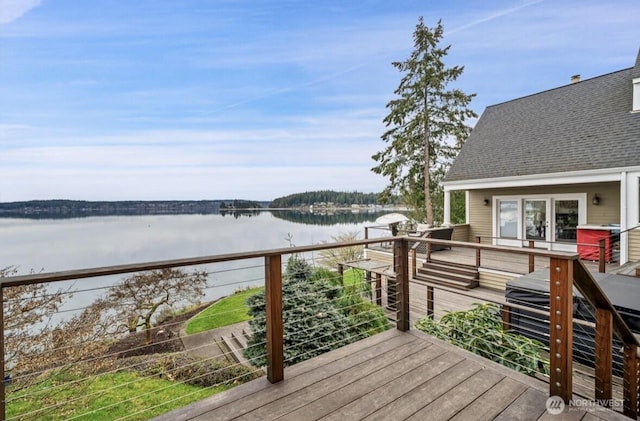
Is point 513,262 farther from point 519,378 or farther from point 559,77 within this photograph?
point 559,77

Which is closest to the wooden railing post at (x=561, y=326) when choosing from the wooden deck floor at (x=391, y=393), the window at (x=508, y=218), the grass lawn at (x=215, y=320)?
the wooden deck floor at (x=391, y=393)

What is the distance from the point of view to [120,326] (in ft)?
19.1

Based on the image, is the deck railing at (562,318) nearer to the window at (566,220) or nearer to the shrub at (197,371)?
the shrub at (197,371)

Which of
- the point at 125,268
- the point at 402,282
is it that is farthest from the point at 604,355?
the point at 125,268

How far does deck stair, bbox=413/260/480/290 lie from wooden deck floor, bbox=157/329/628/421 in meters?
6.03

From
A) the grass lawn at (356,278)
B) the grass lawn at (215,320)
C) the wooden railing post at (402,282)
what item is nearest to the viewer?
the wooden railing post at (402,282)

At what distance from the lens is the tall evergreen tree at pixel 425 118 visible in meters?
14.1

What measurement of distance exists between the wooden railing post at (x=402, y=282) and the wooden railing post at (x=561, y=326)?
4.14ft

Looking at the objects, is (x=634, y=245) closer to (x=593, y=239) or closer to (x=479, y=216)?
(x=593, y=239)

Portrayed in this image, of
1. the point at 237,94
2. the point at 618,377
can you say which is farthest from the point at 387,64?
the point at 618,377

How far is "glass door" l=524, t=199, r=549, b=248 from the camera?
973cm

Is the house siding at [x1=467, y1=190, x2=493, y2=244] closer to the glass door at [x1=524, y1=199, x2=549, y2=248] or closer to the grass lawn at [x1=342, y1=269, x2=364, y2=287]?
the glass door at [x1=524, y1=199, x2=549, y2=248]

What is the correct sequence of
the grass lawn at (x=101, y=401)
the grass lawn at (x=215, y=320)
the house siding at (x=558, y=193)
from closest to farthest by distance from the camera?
the grass lawn at (x=101, y=401)
the grass lawn at (x=215, y=320)
the house siding at (x=558, y=193)

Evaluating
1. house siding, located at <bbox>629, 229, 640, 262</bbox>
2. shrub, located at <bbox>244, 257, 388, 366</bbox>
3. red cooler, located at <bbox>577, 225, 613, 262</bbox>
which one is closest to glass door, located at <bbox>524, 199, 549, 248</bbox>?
red cooler, located at <bbox>577, 225, 613, 262</bbox>
